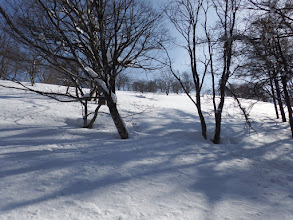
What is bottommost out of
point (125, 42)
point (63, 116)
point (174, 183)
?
point (174, 183)

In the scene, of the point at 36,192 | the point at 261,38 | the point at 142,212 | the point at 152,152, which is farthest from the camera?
the point at 261,38

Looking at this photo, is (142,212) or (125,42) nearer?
(142,212)

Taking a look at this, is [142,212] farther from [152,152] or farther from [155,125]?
[155,125]

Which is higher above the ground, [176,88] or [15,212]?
[176,88]

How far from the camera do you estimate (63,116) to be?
5.52 meters

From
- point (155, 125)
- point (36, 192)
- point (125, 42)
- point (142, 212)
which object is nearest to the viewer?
point (142, 212)

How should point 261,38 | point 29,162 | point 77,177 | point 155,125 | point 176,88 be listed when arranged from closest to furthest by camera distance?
1. point 77,177
2. point 29,162
3. point 261,38
4. point 155,125
5. point 176,88

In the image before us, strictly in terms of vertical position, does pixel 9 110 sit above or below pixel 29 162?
above

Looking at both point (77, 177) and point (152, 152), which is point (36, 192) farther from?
point (152, 152)

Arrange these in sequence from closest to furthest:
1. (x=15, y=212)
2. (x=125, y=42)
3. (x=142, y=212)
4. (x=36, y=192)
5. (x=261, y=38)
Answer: (x=15, y=212), (x=142, y=212), (x=36, y=192), (x=261, y=38), (x=125, y=42)

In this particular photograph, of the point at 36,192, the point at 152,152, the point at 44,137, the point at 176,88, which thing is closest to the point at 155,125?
the point at 152,152

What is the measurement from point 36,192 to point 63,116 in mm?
4340

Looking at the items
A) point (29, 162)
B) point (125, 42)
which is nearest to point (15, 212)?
point (29, 162)

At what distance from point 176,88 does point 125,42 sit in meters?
39.5
